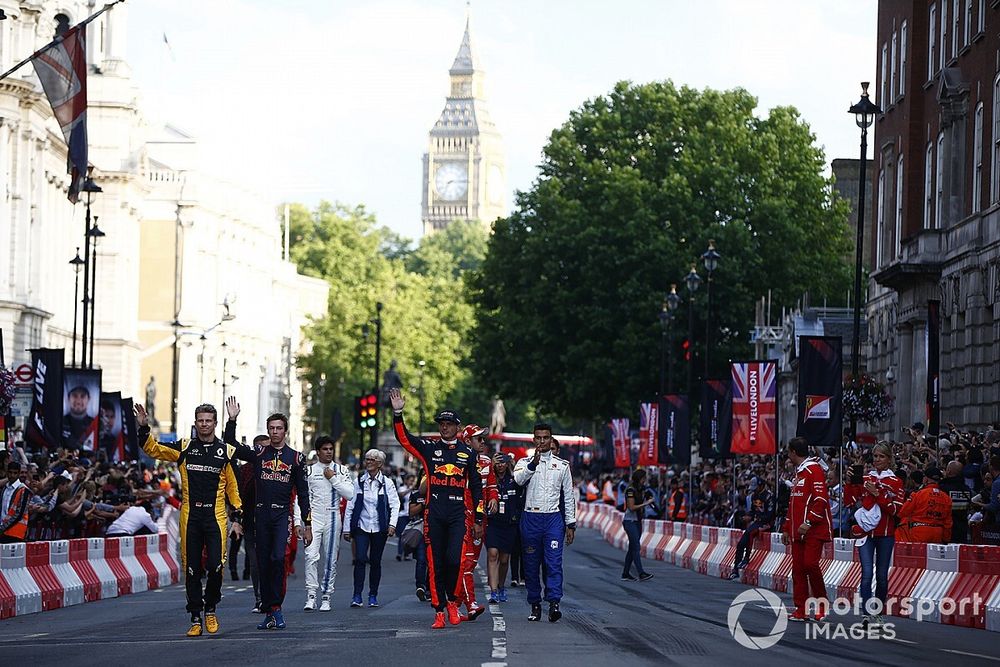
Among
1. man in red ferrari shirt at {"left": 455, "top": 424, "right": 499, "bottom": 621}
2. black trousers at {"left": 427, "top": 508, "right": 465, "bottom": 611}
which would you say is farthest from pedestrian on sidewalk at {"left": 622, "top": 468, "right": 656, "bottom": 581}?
black trousers at {"left": 427, "top": 508, "right": 465, "bottom": 611}

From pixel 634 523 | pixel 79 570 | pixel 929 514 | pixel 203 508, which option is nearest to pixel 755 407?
pixel 634 523

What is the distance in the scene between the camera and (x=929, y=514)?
929 inches

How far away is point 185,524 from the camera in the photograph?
1850cm

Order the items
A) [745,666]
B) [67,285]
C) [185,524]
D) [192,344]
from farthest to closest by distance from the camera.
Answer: [192,344], [67,285], [185,524], [745,666]

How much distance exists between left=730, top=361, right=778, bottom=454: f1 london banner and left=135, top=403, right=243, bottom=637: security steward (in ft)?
56.0

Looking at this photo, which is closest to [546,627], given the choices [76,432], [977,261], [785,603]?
[785,603]

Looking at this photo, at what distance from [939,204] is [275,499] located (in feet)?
97.8

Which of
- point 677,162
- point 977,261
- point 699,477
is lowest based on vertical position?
point 699,477

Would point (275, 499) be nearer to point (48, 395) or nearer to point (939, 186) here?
point (48, 395)

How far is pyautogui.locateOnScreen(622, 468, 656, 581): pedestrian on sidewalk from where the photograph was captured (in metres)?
31.8

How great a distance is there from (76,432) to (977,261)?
18.0 m

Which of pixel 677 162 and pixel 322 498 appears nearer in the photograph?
pixel 322 498

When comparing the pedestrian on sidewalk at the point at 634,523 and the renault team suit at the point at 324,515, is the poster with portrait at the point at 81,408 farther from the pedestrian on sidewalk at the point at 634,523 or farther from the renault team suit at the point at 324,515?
the renault team suit at the point at 324,515

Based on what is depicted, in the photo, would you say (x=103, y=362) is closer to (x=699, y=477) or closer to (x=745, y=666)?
(x=699, y=477)
